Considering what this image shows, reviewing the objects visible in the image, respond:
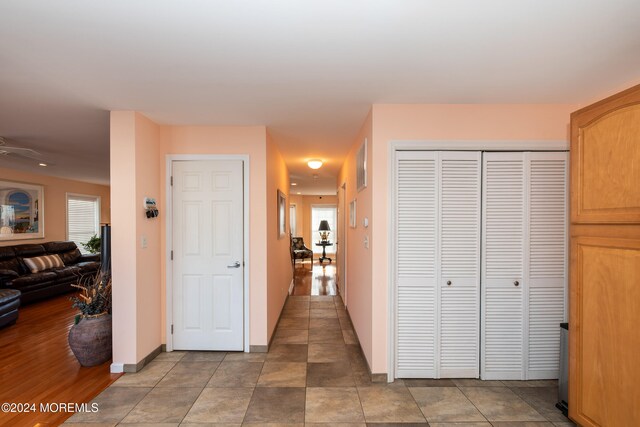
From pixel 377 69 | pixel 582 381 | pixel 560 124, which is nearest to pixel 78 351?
pixel 377 69

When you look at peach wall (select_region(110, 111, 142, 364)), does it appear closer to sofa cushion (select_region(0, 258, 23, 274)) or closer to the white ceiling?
the white ceiling

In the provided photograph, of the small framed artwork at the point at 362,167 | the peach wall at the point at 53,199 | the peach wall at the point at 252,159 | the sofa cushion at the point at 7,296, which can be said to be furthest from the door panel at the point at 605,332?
the peach wall at the point at 53,199

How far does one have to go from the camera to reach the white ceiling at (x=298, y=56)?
1548 mm

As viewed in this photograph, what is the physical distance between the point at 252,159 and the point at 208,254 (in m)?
1.16

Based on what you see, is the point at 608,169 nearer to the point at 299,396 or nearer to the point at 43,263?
the point at 299,396

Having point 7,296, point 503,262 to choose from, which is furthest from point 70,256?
point 503,262

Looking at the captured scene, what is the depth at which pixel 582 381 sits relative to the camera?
2057 millimetres

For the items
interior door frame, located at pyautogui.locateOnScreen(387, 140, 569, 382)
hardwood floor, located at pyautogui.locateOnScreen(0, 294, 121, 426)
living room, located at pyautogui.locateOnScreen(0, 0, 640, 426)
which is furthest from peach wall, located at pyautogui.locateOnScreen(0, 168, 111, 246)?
interior door frame, located at pyautogui.locateOnScreen(387, 140, 569, 382)

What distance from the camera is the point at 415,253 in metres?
2.81

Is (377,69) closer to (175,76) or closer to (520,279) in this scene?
(175,76)

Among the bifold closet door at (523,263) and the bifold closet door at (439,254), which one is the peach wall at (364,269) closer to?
the bifold closet door at (439,254)

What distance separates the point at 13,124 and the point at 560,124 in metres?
5.50

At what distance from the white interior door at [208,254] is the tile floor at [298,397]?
240mm

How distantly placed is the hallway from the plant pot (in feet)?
1.56
